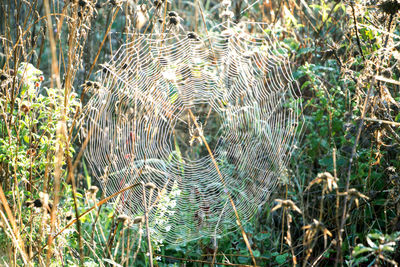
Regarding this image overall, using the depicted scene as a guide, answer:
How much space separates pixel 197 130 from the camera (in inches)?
110

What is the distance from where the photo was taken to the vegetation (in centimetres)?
181

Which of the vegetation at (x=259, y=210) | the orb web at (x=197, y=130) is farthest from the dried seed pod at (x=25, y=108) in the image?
the orb web at (x=197, y=130)

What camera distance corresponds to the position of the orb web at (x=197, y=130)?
2.62 m

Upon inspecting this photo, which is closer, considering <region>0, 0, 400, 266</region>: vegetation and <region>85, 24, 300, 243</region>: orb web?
<region>0, 0, 400, 266</region>: vegetation

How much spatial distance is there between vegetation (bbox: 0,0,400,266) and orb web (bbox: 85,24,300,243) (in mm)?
136

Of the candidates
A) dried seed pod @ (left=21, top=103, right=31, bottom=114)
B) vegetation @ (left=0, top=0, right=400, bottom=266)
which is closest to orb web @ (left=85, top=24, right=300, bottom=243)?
vegetation @ (left=0, top=0, right=400, bottom=266)

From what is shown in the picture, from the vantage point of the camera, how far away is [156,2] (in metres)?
2.33

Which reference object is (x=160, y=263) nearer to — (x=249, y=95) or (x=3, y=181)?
(x=3, y=181)

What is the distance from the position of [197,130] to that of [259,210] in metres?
0.61

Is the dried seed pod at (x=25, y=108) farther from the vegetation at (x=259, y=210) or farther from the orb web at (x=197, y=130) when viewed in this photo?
the orb web at (x=197, y=130)

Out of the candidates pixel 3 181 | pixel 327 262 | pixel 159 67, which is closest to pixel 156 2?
pixel 159 67

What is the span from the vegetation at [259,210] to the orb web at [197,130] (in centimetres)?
14

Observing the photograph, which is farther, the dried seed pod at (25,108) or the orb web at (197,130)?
the orb web at (197,130)

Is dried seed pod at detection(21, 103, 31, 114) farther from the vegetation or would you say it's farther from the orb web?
the orb web
